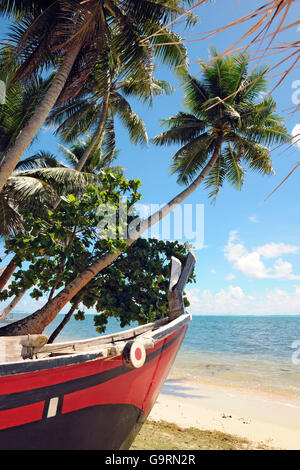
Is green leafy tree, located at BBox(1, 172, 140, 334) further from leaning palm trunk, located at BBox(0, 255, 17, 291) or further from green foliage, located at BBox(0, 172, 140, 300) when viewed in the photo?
leaning palm trunk, located at BBox(0, 255, 17, 291)

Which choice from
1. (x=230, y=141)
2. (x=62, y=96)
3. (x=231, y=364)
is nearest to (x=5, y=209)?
(x=62, y=96)

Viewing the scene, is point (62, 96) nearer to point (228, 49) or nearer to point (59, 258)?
point (59, 258)

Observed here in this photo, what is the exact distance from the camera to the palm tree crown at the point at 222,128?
9922mm

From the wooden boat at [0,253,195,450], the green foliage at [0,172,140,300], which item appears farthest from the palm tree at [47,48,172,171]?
the wooden boat at [0,253,195,450]

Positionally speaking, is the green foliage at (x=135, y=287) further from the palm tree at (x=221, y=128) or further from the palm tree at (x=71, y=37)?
Answer: the palm tree at (x=71, y=37)

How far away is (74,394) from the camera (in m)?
2.45

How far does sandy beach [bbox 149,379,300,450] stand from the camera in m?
6.81

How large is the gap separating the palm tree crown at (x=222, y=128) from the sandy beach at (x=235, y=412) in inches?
284

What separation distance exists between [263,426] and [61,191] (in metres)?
8.76

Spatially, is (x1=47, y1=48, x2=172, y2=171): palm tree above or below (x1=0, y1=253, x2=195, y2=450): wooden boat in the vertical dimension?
above

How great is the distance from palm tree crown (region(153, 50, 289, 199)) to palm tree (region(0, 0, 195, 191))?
8.97 ft

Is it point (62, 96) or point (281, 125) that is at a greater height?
point (281, 125)

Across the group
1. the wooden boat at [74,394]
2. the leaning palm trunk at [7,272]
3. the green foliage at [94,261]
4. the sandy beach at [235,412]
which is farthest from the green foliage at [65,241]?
the sandy beach at [235,412]
